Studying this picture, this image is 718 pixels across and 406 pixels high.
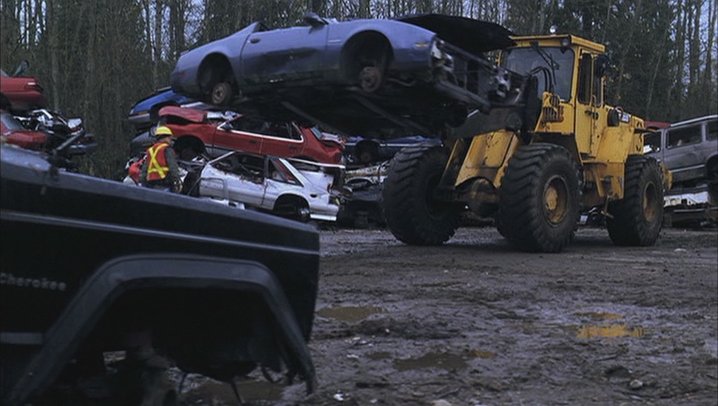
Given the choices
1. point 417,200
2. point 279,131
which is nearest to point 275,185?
point 279,131

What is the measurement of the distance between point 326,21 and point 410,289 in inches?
108

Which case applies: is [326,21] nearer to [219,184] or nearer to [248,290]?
[248,290]

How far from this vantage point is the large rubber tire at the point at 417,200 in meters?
11.6

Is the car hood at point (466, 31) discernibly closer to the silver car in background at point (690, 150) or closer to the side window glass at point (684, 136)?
the silver car in background at point (690, 150)

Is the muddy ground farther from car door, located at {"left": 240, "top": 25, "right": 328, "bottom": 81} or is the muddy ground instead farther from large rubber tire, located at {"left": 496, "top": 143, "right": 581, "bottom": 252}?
car door, located at {"left": 240, "top": 25, "right": 328, "bottom": 81}

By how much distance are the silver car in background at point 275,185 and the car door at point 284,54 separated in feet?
19.3

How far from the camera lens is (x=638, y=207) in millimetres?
12750

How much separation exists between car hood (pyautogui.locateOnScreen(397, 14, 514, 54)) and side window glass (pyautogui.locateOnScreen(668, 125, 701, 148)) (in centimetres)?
1185

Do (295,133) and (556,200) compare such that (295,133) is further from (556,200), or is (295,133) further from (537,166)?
(537,166)

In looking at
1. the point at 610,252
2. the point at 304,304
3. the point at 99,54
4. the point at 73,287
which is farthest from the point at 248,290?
the point at 99,54

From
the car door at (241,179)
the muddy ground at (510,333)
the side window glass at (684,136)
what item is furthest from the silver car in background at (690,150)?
the muddy ground at (510,333)

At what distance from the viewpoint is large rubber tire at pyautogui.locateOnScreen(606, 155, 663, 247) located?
12.8m

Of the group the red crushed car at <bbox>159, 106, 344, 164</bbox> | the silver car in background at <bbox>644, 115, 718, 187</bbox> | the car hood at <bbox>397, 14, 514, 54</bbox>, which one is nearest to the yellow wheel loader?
the car hood at <bbox>397, 14, 514, 54</bbox>

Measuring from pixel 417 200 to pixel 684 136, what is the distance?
11109 mm
